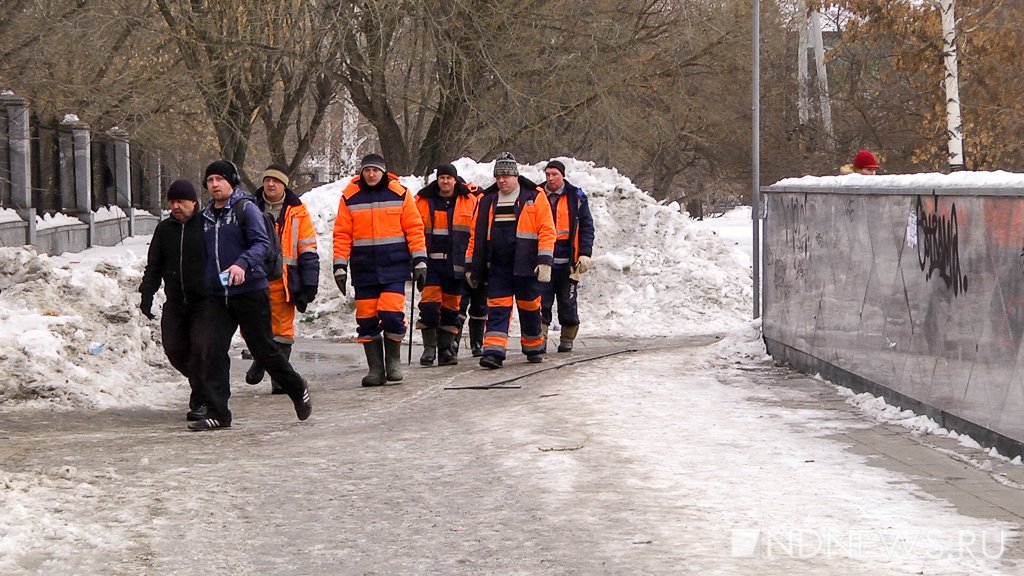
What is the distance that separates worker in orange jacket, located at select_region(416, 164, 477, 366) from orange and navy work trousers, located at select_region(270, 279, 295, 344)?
220 centimetres

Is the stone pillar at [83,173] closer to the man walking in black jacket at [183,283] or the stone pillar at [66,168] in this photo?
the stone pillar at [66,168]

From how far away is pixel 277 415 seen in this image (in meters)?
10.1

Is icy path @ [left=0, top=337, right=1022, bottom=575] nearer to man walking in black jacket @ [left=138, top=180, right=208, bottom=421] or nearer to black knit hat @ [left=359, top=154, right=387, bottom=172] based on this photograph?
man walking in black jacket @ [left=138, top=180, right=208, bottom=421]

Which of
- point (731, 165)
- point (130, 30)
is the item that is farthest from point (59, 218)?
point (731, 165)

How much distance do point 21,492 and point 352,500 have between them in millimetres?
1472

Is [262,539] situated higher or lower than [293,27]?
lower

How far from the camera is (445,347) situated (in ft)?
43.5

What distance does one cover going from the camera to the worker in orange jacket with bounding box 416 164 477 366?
13328 mm

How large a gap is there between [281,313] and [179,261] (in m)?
1.94

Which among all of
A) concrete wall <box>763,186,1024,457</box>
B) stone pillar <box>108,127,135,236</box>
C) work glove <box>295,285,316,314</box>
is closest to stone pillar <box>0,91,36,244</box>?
stone pillar <box>108,127,135,236</box>

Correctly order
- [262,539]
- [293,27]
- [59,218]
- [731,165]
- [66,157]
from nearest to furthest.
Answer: [262,539] < [293,27] < [59,218] < [66,157] < [731,165]

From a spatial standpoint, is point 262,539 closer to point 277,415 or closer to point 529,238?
point 277,415

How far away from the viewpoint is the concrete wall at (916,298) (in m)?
7.26

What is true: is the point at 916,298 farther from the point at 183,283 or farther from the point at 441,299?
the point at 441,299
